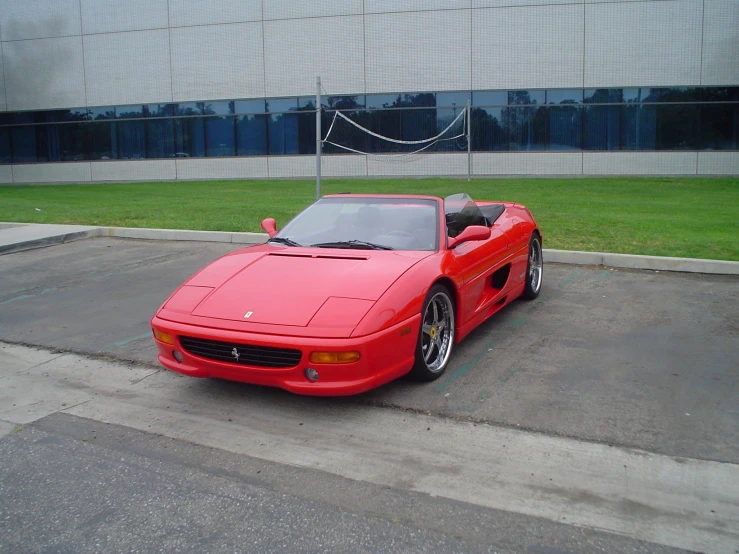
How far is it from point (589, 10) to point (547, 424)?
2270 centimetres

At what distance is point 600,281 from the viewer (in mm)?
8383

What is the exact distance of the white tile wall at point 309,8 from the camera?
2562cm

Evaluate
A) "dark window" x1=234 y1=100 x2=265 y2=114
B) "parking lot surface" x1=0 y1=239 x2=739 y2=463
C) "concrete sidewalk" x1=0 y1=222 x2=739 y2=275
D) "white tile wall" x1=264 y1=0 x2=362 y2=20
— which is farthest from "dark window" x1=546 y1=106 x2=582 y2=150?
"parking lot surface" x1=0 y1=239 x2=739 y2=463

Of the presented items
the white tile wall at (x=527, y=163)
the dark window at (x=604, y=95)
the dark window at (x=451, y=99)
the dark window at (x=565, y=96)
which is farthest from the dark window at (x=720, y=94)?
the dark window at (x=451, y=99)

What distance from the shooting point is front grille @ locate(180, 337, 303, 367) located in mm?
4344

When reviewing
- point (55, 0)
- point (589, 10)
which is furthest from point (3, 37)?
point (589, 10)

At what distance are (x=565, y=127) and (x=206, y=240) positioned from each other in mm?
16985

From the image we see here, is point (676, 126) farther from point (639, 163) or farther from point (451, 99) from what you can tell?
point (451, 99)

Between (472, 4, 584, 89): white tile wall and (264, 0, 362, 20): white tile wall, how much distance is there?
440 cm

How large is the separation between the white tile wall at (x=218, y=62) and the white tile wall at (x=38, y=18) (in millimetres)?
4597

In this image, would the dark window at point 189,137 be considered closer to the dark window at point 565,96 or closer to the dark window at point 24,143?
the dark window at point 24,143

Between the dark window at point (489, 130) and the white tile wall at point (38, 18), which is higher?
the white tile wall at point (38, 18)

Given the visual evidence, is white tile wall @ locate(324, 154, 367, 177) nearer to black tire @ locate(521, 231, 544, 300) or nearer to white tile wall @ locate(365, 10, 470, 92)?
white tile wall @ locate(365, 10, 470, 92)

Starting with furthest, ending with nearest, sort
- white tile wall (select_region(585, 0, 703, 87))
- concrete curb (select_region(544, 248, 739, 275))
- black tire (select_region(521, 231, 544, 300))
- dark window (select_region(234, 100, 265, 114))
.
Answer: dark window (select_region(234, 100, 265, 114)) < white tile wall (select_region(585, 0, 703, 87)) < concrete curb (select_region(544, 248, 739, 275)) < black tire (select_region(521, 231, 544, 300))
